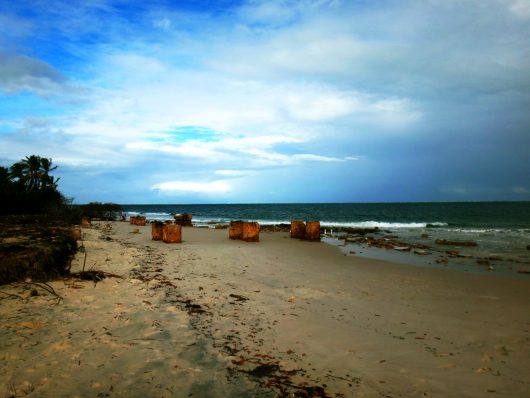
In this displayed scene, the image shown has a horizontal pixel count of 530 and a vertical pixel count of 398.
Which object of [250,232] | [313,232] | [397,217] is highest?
[250,232]

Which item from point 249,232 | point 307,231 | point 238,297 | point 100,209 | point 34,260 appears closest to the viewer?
point 34,260

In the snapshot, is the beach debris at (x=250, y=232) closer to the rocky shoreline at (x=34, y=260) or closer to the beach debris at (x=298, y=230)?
the beach debris at (x=298, y=230)

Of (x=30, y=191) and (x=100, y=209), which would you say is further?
(x=100, y=209)

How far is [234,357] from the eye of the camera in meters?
3.92

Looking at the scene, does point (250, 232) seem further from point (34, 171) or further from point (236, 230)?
point (34, 171)

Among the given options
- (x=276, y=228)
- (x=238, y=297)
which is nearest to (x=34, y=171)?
(x=276, y=228)

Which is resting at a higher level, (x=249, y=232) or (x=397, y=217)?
(x=249, y=232)

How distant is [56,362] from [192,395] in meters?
1.52

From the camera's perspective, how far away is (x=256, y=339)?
14.7 feet

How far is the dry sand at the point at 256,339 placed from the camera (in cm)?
333

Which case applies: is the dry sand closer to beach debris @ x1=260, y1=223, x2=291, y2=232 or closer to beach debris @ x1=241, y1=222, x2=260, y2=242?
beach debris @ x1=241, y1=222, x2=260, y2=242

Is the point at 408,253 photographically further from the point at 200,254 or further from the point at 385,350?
the point at 385,350

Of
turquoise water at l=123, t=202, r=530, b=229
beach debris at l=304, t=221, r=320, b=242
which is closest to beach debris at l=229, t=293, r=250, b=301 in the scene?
beach debris at l=304, t=221, r=320, b=242

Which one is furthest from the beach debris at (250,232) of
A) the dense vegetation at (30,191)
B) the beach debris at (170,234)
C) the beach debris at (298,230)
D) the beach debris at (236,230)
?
the dense vegetation at (30,191)
